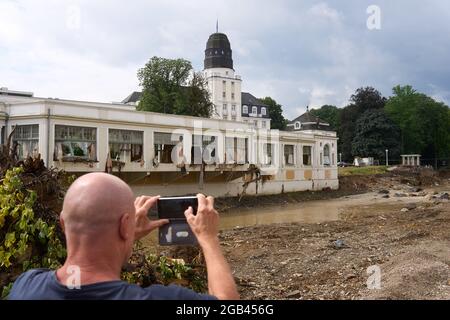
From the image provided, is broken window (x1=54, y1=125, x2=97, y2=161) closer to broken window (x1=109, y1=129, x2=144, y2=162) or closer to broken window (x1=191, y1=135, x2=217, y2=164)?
broken window (x1=109, y1=129, x2=144, y2=162)

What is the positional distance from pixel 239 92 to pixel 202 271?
8365 cm

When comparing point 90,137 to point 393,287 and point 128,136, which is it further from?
point 393,287

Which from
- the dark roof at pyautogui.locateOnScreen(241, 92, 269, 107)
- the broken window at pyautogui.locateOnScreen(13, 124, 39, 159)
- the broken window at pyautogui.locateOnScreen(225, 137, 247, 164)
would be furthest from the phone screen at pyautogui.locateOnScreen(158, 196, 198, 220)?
the dark roof at pyautogui.locateOnScreen(241, 92, 269, 107)

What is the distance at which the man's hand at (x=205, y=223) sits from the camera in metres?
2.26

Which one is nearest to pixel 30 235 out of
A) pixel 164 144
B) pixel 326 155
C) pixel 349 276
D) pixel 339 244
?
pixel 349 276

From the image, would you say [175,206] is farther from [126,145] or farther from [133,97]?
[133,97]

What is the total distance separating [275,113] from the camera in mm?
94125

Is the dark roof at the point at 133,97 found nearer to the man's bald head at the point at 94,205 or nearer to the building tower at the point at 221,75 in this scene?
the building tower at the point at 221,75

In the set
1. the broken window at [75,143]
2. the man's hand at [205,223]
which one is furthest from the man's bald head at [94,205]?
the broken window at [75,143]

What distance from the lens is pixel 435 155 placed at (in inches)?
2913

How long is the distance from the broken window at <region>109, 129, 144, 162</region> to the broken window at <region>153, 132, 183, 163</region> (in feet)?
3.63

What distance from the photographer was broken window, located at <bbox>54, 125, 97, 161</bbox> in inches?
950

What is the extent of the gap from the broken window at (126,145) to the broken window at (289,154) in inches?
686

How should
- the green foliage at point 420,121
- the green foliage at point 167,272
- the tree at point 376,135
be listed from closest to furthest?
the green foliage at point 167,272 → the tree at point 376,135 → the green foliage at point 420,121
